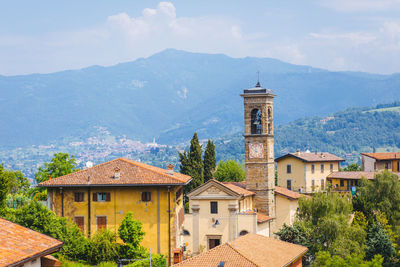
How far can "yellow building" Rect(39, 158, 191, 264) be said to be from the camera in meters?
49.1

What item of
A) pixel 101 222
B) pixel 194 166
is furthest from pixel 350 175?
pixel 101 222

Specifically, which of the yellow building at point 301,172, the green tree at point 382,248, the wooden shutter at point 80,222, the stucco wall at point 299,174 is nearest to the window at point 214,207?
the wooden shutter at point 80,222

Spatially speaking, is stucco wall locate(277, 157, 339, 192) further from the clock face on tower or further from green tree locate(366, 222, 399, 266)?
green tree locate(366, 222, 399, 266)

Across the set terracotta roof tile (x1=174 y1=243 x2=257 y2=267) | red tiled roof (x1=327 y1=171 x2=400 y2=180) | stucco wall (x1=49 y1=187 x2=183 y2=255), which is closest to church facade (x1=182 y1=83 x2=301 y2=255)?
stucco wall (x1=49 y1=187 x2=183 y2=255)

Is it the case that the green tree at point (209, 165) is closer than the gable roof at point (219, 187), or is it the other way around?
the gable roof at point (219, 187)

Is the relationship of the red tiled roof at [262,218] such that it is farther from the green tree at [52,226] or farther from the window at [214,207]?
the green tree at [52,226]

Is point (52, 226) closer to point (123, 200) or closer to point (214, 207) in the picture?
point (123, 200)

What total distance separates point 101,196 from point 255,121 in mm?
18759

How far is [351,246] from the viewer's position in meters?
53.6

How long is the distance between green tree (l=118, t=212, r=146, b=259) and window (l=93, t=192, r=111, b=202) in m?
3.70

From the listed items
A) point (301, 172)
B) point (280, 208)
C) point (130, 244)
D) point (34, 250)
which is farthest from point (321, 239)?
point (301, 172)

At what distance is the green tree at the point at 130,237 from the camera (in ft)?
149

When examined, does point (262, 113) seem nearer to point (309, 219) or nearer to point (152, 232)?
point (309, 219)

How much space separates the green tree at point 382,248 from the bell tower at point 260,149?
951 centimetres
